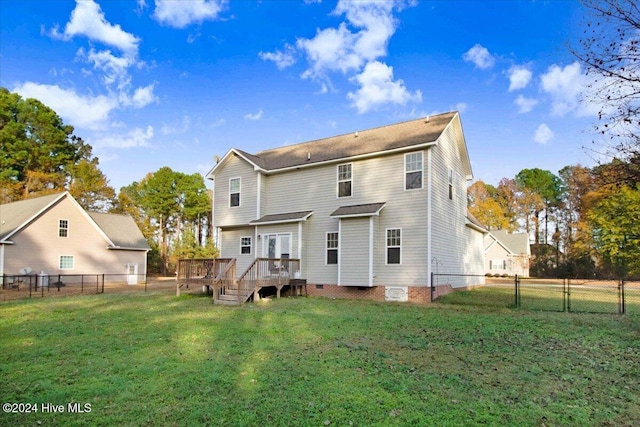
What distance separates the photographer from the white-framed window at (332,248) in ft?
54.8

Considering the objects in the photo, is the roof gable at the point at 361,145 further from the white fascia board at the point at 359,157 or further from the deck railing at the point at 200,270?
the deck railing at the point at 200,270

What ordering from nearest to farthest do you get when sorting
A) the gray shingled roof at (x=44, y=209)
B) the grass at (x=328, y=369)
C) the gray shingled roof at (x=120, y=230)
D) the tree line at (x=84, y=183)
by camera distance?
1. the grass at (x=328, y=369)
2. the gray shingled roof at (x=44, y=209)
3. the gray shingled roof at (x=120, y=230)
4. the tree line at (x=84, y=183)

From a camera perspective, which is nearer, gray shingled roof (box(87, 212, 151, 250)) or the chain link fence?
the chain link fence

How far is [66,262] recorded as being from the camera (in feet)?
89.6

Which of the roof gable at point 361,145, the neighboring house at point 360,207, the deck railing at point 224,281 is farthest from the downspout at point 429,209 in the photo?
the deck railing at point 224,281

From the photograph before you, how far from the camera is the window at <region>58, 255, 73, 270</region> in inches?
1061

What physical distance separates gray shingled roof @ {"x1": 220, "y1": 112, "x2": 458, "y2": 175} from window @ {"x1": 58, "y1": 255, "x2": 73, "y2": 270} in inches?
678

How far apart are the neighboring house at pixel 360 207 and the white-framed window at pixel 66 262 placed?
14917 millimetres

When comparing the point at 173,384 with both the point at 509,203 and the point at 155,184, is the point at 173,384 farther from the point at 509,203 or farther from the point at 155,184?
the point at 509,203

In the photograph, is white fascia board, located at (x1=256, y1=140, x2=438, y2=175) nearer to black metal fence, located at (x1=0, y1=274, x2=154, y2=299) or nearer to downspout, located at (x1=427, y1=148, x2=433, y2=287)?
downspout, located at (x1=427, y1=148, x2=433, y2=287)

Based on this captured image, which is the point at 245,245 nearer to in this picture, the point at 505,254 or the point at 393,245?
the point at 393,245

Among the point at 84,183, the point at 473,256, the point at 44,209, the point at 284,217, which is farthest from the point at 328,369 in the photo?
the point at 84,183

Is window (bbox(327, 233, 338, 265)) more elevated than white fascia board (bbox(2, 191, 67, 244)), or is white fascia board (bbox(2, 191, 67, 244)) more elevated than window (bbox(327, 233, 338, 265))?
white fascia board (bbox(2, 191, 67, 244))

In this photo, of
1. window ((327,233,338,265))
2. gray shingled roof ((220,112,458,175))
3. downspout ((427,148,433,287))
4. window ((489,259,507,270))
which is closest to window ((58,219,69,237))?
gray shingled roof ((220,112,458,175))
